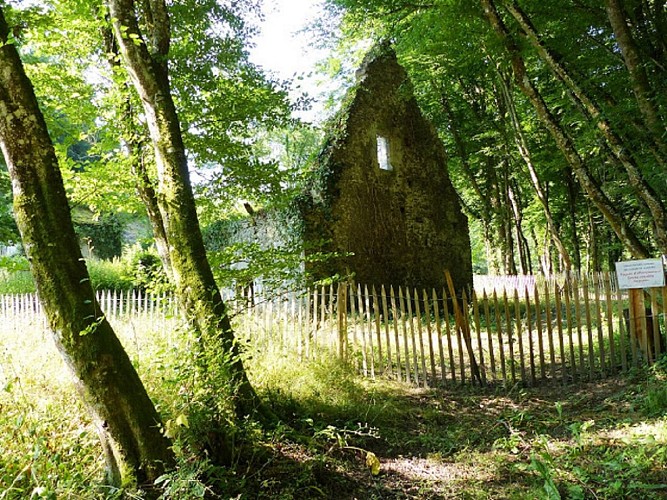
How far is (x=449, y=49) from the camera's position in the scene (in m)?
8.43

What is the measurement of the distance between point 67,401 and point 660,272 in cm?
663

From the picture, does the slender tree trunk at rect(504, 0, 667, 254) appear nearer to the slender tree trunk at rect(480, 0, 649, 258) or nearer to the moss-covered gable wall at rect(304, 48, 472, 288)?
the slender tree trunk at rect(480, 0, 649, 258)

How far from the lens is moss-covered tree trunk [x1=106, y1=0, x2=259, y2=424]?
3.93 meters

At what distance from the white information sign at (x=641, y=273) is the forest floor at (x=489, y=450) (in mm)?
1112

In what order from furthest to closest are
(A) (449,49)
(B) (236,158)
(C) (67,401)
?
(A) (449,49) < (B) (236,158) < (C) (67,401)

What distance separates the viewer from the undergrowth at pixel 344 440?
2.99 meters

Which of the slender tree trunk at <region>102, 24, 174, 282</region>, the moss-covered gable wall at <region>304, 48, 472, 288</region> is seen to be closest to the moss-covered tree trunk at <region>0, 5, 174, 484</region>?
the slender tree trunk at <region>102, 24, 174, 282</region>

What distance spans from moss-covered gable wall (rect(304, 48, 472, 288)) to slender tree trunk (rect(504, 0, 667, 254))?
6.47 m

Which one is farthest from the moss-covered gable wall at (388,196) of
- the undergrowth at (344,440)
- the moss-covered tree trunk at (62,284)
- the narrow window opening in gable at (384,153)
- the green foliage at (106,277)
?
the green foliage at (106,277)

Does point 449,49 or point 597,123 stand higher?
point 449,49

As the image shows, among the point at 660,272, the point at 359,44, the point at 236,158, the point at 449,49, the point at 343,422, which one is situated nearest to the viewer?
the point at 343,422

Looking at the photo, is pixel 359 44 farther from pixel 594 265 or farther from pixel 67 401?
pixel 67 401

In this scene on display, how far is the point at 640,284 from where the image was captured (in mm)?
5781

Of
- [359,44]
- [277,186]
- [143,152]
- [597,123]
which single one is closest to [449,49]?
[597,123]
